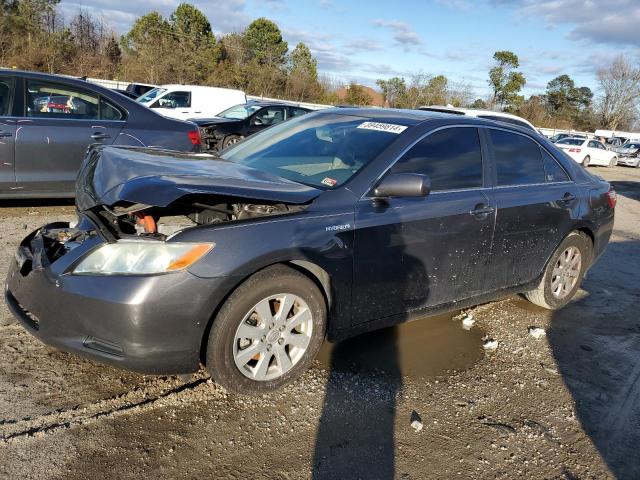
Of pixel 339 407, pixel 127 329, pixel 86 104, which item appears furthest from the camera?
pixel 86 104

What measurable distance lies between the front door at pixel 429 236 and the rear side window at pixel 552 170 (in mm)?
923

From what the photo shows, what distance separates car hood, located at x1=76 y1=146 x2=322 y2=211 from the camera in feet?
8.55

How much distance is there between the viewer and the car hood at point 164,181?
103 inches

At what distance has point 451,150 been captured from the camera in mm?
3695

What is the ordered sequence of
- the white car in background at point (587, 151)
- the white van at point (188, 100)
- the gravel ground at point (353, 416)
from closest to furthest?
1. the gravel ground at point (353, 416)
2. the white van at point (188, 100)
3. the white car in background at point (587, 151)

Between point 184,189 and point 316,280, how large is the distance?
0.94 metres

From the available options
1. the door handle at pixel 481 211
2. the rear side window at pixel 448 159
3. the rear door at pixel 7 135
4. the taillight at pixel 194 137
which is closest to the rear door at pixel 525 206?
the door handle at pixel 481 211

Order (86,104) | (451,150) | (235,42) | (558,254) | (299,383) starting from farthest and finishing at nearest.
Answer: (235,42) < (86,104) < (558,254) < (451,150) < (299,383)

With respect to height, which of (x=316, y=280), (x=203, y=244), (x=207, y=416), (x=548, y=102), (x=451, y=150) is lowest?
(x=207, y=416)

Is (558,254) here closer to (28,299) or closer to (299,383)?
(299,383)

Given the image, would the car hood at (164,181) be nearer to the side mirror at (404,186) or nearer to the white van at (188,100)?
the side mirror at (404,186)

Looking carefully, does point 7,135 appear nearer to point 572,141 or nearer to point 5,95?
point 5,95

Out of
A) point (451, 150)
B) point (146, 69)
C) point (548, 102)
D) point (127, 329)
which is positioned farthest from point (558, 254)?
point (548, 102)

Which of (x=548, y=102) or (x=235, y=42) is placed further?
(x=548, y=102)
